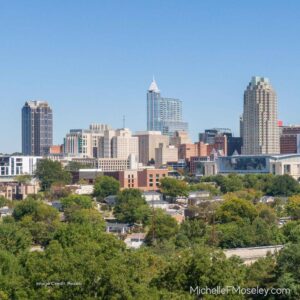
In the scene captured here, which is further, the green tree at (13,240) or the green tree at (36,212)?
the green tree at (36,212)

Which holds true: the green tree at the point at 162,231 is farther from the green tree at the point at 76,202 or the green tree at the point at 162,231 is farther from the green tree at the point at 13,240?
the green tree at the point at 76,202

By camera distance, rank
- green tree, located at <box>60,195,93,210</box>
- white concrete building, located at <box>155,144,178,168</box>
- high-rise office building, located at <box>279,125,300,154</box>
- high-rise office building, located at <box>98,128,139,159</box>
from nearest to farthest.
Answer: green tree, located at <box>60,195,93,210</box> < high-rise office building, located at <box>279,125,300,154</box> < white concrete building, located at <box>155,144,178,168</box> < high-rise office building, located at <box>98,128,139,159</box>

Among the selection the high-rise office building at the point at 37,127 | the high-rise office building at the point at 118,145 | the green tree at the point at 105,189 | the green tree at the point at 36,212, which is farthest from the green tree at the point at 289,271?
the high-rise office building at the point at 37,127

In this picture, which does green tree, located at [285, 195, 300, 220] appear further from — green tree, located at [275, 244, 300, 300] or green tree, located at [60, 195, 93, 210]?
green tree, located at [275, 244, 300, 300]

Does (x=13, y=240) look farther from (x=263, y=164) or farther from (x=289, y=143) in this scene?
(x=289, y=143)

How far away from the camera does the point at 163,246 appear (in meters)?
26.3

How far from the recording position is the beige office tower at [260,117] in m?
83.9

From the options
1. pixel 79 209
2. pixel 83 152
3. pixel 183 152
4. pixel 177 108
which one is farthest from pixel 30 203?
pixel 177 108

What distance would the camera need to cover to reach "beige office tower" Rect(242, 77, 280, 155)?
3305 inches

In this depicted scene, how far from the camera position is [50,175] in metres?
61.8

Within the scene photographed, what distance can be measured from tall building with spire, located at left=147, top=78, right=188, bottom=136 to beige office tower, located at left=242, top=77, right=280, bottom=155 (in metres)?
67.3

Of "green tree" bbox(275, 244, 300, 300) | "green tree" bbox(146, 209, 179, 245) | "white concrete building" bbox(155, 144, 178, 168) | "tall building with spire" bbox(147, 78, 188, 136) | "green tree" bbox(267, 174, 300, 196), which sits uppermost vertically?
"tall building with spire" bbox(147, 78, 188, 136)

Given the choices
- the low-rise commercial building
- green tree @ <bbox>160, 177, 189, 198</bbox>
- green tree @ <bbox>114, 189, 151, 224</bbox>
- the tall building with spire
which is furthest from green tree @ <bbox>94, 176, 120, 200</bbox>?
the tall building with spire

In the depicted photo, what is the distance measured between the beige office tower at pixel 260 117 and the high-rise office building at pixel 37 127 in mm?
33066
